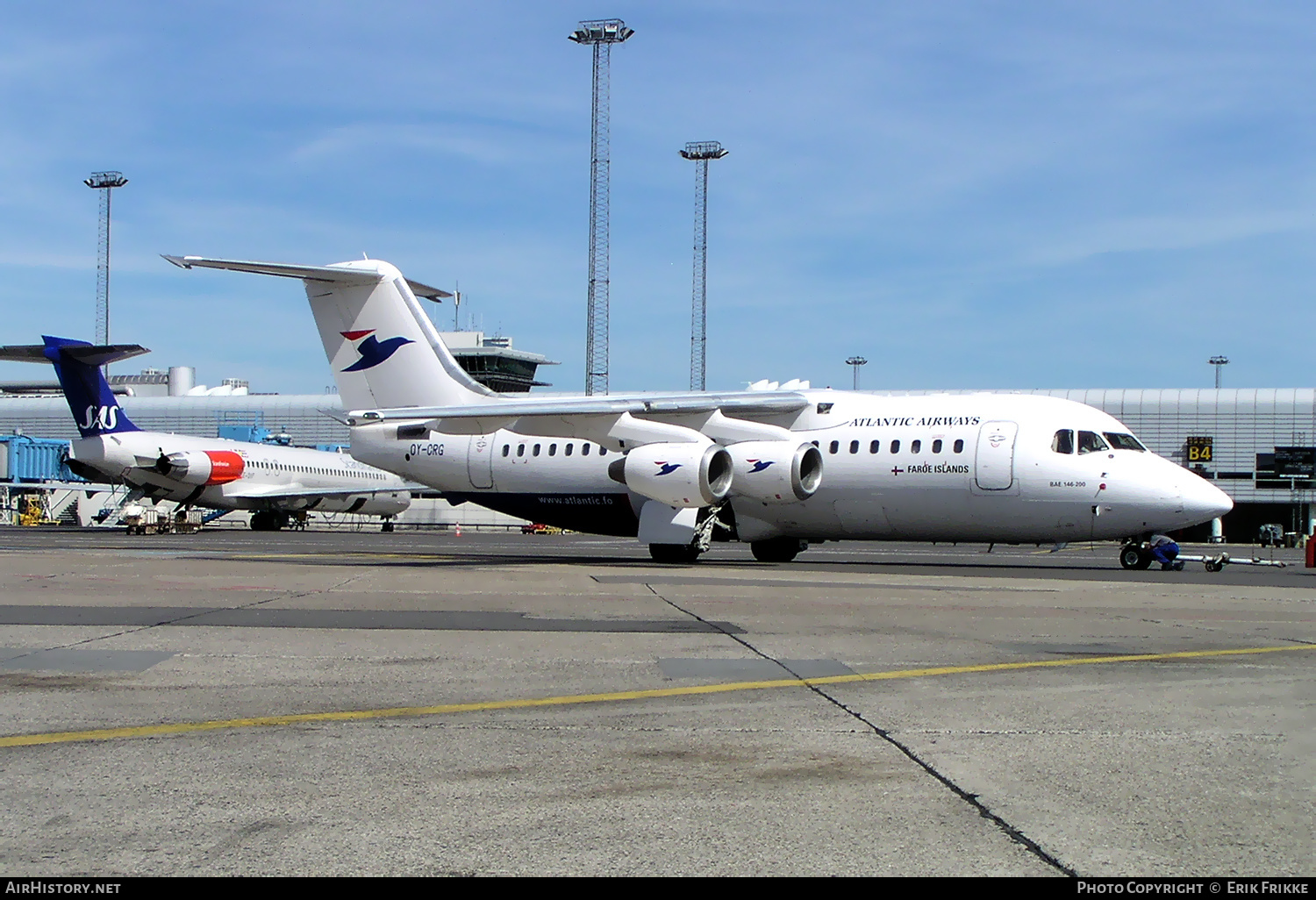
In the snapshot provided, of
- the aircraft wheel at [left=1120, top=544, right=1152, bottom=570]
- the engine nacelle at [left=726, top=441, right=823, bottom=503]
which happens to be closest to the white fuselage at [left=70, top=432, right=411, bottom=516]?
the engine nacelle at [left=726, top=441, right=823, bottom=503]

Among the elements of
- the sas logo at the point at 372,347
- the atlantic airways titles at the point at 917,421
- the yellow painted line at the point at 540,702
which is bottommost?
the yellow painted line at the point at 540,702

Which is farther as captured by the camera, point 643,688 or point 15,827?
point 643,688

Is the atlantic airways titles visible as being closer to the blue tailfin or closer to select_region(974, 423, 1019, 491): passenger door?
select_region(974, 423, 1019, 491): passenger door

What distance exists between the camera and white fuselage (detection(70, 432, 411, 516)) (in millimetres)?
46344

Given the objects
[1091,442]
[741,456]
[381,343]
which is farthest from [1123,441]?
[381,343]

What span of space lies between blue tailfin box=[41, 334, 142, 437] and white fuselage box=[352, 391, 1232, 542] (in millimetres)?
19840

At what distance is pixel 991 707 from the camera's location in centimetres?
735

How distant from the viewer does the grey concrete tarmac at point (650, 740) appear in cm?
433

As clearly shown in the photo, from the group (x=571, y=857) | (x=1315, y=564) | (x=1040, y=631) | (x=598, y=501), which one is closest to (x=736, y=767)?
(x=571, y=857)

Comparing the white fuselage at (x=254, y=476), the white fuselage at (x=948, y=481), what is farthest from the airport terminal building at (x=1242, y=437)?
the white fuselage at (x=948, y=481)

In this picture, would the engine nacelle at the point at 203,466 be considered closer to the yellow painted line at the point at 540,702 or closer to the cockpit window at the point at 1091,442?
the cockpit window at the point at 1091,442

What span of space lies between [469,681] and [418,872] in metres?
4.24

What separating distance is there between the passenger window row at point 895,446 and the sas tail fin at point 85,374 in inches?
961

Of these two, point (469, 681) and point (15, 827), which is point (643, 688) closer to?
point (469, 681)
